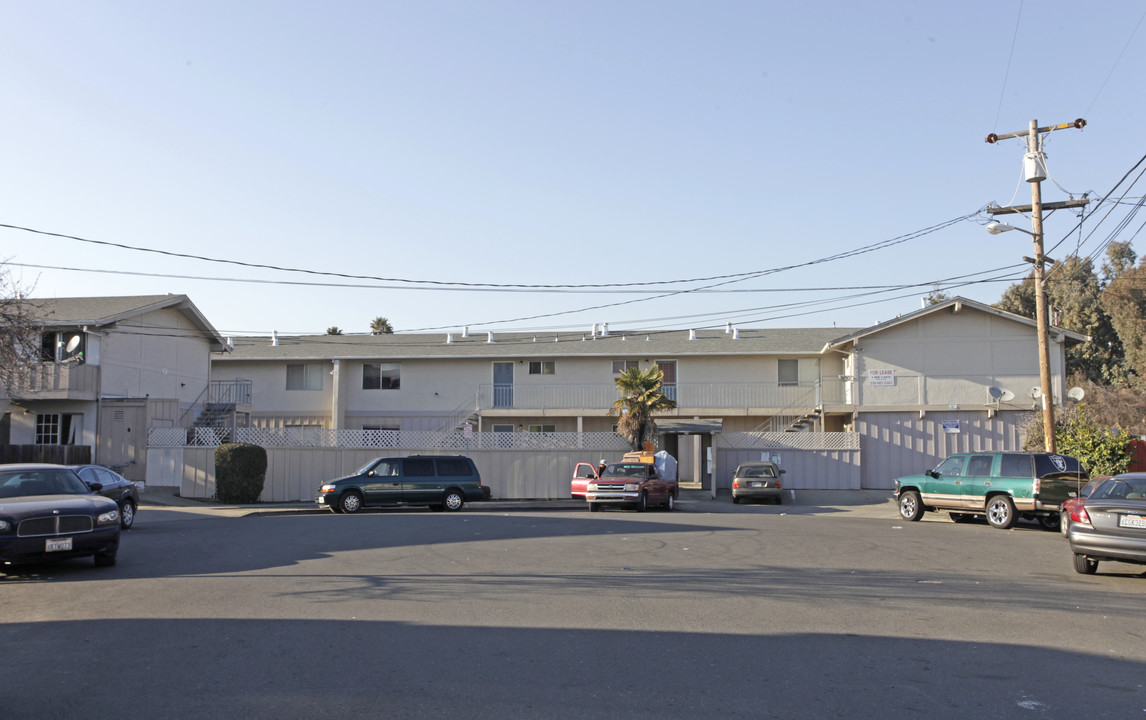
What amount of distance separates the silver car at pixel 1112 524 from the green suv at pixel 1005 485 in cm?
785

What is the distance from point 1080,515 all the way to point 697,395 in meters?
26.2

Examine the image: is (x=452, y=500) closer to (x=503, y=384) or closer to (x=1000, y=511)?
(x=1000, y=511)

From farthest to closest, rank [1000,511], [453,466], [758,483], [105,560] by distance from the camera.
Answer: [758,483] → [453,466] → [1000,511] → [105,560]

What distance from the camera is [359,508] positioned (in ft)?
83.5

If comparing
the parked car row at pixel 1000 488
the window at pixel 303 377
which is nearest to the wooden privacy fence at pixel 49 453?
the window at pixel 303 377

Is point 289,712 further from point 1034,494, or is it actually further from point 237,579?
point 1034,494

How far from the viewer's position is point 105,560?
1319 centimetres

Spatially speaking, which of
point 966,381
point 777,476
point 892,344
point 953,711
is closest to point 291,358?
point 777,476

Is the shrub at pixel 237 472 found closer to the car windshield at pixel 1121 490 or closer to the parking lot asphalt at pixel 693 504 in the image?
the parking lot asphalt at pixel 693 504

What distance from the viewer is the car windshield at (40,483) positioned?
43.7 ft

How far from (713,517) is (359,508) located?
31.8 ft

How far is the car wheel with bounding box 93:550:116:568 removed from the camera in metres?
13.1

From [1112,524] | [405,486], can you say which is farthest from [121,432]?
[1112,524]

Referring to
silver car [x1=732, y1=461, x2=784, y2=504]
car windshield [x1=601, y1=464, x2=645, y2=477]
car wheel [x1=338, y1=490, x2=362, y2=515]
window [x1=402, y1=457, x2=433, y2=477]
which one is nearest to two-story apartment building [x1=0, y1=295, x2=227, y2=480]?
car wheel [x1=338, y1=490, x2=362, y2=515]
